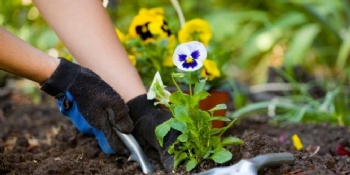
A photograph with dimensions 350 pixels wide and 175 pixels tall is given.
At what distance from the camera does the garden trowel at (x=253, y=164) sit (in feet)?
4.19

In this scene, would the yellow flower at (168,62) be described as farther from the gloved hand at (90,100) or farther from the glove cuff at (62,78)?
the glove cuff at (62,78)

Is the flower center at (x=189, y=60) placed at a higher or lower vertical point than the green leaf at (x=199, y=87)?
higher

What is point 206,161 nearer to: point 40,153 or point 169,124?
point 169,124

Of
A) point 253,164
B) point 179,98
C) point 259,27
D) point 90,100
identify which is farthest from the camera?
point 259,27

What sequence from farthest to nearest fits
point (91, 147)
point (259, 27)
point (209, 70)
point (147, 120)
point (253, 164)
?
point (259, 27) < point (209, 70) < point (91, 147) < point (147, 120) < point (253, 164)

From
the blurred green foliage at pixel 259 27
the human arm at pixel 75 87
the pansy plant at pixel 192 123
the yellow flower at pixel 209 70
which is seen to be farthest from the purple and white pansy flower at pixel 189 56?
the blurred green foliage at pixel 259 27

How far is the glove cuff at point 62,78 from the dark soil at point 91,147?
0.58 ft

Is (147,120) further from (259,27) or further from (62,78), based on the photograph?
(259,27)

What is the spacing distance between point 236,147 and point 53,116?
1317 mm

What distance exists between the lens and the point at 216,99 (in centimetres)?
202

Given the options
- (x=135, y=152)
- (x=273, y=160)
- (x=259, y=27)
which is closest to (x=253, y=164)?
(x=273, y=160)

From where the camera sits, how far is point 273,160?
135 cm

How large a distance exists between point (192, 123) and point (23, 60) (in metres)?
0.43

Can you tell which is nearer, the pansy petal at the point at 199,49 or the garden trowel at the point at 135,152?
the pansy petal at the point at 199,49
